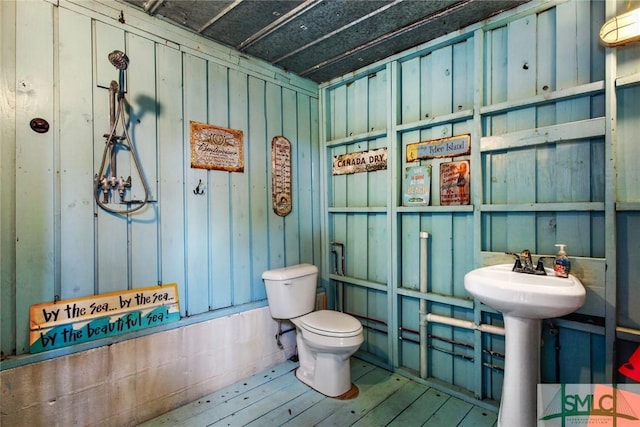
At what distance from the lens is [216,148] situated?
202 centimetres

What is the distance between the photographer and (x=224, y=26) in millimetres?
1838

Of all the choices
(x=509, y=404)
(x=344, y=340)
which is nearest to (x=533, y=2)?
(x=509, y=404)

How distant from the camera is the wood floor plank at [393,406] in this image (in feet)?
5.53

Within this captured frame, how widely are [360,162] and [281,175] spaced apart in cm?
65

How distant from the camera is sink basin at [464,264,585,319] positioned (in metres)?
1.14

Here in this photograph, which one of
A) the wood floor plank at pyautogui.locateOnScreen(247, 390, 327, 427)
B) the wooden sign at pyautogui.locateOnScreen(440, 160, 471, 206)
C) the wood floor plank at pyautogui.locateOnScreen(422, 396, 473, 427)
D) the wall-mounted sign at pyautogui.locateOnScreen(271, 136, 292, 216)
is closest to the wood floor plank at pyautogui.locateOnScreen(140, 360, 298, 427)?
the wood floor plank at pyautogui.locateOnScreen(247, 390, 327, 427)

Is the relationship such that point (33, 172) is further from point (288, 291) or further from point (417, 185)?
point (417, 185)

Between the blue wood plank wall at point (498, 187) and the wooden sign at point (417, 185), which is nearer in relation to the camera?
the blue wood plank wall at point (498, 187)

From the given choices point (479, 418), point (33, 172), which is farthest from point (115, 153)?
point (479, 418)

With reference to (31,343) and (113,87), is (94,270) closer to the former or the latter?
(31,343)

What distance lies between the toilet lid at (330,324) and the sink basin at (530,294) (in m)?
0.81

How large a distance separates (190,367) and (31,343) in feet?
2.59

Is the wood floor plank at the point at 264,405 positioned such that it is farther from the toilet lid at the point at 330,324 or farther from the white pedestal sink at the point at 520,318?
the white pedestal sink at the point at 520,318

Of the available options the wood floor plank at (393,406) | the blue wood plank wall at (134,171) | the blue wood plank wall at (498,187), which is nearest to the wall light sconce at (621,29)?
the blue wood plank wall at (498,187)
